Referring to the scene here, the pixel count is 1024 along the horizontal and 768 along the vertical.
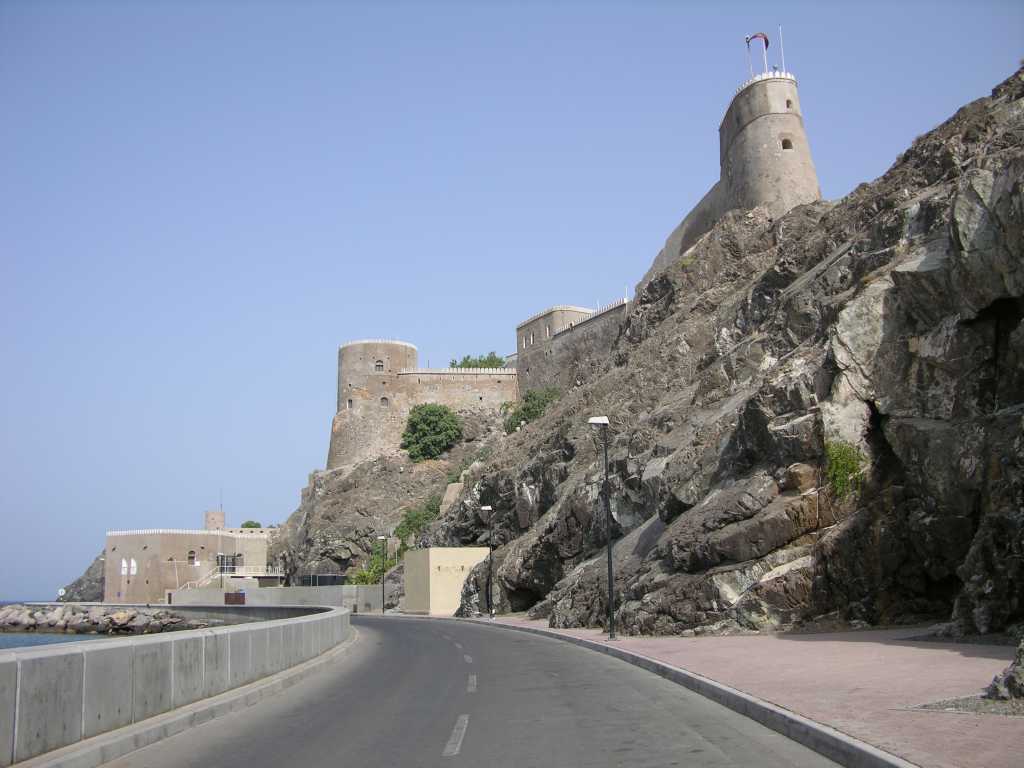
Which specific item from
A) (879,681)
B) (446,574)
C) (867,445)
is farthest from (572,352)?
(879,681)

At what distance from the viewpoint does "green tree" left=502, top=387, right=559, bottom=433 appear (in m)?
80.8

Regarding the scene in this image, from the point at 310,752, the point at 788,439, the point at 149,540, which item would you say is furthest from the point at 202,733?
the point at 149,540

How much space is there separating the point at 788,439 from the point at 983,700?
14677mm

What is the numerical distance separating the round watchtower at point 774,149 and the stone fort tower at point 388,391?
41993 millimetres

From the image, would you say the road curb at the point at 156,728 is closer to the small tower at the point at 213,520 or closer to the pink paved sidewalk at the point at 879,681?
the pink paved sidewalk at the point at 879,681

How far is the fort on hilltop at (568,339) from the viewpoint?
53594mm

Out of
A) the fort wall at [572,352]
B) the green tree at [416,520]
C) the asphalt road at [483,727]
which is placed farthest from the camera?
the fort wall at [572,352]

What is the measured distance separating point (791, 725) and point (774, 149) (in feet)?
162

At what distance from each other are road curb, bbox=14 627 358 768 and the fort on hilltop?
1817 inches

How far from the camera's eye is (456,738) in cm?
948

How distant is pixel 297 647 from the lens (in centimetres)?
1738

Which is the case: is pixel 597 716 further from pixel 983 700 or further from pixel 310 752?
pixel 983 700

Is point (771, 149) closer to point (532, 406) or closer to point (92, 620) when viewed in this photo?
point (532, 406)

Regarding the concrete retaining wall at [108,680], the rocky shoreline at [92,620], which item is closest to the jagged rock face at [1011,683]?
the concrete retaining wall at [108,680]
